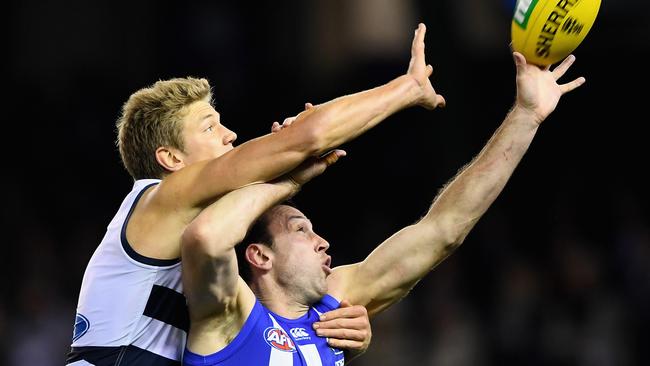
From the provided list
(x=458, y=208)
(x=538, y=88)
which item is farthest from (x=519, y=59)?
(x=458, y=208)

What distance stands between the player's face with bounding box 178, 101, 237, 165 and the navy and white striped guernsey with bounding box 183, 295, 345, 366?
28.5 inches

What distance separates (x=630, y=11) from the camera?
13.0m

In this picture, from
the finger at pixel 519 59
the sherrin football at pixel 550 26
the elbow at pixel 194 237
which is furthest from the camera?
the finger at pixel 519 59

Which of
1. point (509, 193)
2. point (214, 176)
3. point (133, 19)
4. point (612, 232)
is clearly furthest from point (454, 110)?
point (214, 176)

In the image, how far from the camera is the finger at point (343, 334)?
5844 millimetres

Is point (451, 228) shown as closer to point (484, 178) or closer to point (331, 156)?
point (484, 178)

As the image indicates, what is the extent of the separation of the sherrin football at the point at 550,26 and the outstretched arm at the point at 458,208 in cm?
9

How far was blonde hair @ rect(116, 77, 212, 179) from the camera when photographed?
5543 millimetres

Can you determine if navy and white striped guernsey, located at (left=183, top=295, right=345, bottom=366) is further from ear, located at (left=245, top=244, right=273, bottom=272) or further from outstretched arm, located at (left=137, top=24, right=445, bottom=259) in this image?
outstretched arm, located at (left=137, top=24, right=445, bottom=259)

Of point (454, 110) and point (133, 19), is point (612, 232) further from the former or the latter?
point (133, 19)

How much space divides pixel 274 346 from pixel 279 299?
392mm

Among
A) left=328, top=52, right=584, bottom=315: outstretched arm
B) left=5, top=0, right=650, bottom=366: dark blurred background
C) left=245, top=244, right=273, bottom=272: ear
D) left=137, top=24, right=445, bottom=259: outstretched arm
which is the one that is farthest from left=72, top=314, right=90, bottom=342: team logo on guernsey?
left=5, top=0, right=650, bottom=366: dark blurred background

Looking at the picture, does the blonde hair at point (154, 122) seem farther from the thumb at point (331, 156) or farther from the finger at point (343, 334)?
the finger at point (343, 334)

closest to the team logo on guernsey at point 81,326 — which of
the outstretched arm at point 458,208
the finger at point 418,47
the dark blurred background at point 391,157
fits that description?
the outstretched arm at point 458,208
